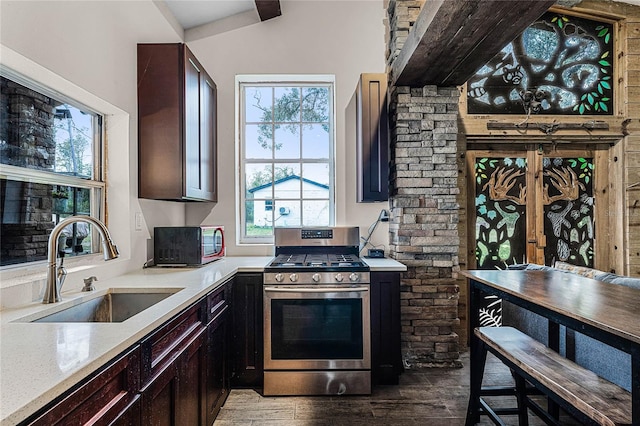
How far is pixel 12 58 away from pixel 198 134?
1237mm

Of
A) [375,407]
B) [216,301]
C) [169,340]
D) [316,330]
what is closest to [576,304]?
[375,407]

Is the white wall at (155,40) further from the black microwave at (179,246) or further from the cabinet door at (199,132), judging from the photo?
the cabinet door at (199,132)

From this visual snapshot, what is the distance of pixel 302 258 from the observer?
2805mm

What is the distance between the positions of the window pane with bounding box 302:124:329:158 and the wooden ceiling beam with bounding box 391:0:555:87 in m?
0.86

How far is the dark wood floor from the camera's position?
6.99 ft

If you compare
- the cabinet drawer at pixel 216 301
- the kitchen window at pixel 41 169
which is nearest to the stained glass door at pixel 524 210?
the cabinet drawer at pixel 216 301

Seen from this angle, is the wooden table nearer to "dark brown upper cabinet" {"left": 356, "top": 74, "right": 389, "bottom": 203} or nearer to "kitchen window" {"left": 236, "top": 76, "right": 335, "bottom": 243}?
"dark brown upper cabinet" {"left": 356, "top": 74, "right": 389, "bottom": 203}

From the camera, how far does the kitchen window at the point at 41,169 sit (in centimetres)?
151

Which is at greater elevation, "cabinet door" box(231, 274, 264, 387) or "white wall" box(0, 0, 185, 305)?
"white wall" box(0, 0, 185, 305)

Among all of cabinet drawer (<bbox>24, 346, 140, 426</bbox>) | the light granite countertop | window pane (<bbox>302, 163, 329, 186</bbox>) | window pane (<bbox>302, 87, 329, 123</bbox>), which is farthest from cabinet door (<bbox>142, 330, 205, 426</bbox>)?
window pane (<bbox>302, 87, 329, 123</bbox>)

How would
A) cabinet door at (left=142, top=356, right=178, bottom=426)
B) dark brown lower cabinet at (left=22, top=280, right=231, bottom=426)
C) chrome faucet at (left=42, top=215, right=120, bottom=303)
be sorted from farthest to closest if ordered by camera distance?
chrome faucet at (left=42, top=215, right=120, bottom=303), cabinet door at (left=142, top=356, right=178, bottom=426), dark brown lower cabinet at (left=22, top=280, right=231, bottom=426)

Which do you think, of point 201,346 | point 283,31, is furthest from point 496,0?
point 201,346

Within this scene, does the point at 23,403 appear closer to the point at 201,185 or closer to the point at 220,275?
the point at 220,275

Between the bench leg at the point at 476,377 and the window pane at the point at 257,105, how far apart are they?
8.42 feet
